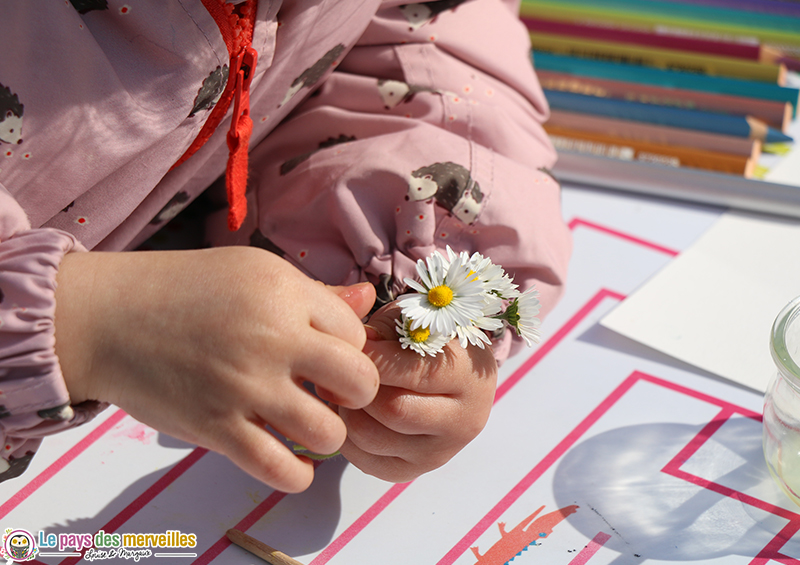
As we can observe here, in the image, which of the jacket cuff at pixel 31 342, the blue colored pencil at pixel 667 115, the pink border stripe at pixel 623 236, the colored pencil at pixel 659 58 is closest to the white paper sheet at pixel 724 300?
the pink border stripe at pixel 623 236

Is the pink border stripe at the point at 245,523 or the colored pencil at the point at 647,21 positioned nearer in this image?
the pink border stripe at the point at 245,523

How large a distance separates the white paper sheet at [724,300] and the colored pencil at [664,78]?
19 centimetres

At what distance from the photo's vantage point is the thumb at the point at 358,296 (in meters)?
0.34

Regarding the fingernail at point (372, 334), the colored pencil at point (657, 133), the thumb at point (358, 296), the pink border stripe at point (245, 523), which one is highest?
the thumb at point (358, 296)

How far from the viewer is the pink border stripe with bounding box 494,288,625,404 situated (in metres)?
0.47

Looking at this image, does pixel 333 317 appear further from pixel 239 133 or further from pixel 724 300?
pixel 724 300

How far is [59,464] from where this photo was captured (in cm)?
41

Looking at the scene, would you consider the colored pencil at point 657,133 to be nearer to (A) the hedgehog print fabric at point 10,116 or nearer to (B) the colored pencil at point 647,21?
(B) the colored pencil at point 647,21

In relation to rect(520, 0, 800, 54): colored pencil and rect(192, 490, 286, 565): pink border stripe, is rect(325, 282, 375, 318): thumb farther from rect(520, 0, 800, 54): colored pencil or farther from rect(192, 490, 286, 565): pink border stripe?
rect(520, 0, 800, 54): colored pencil

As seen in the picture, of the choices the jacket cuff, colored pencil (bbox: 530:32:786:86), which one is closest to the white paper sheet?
colored pencil (bbox: 530:32:786:86)

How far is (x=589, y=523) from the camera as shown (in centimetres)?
38

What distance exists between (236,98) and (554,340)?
260 millimetres

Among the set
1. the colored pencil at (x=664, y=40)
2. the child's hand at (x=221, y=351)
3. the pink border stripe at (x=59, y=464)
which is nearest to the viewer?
the child's hand at (x=221, y=351)

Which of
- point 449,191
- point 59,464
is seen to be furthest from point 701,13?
point 59,464
